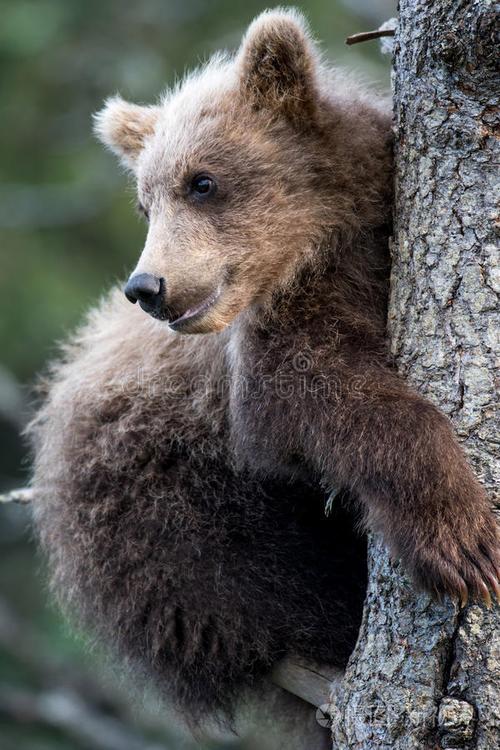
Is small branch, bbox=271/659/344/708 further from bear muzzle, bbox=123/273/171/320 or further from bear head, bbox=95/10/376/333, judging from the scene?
bear muzzle, bbox=123/273/171/320

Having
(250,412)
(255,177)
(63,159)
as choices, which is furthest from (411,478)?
(63,159)

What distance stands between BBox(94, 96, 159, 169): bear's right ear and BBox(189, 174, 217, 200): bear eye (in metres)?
0.60

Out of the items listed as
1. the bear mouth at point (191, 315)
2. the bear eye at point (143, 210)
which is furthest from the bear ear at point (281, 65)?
Result: the bear mouth at point (191, 315)

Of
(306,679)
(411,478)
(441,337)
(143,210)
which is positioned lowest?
(306,679)

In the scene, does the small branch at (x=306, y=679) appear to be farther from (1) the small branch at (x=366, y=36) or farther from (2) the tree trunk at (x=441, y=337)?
(1) the small branch at (x=366, y=36)

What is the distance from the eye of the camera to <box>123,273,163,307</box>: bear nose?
4.01 m

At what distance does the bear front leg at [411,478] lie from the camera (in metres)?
3.53

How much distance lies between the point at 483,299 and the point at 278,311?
1.00 m

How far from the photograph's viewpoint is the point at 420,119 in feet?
12.4

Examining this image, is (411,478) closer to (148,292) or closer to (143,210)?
(148,292)

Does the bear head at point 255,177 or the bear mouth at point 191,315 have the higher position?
the bear head at point 255,177

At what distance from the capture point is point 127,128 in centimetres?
503

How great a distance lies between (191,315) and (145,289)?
0.25 m

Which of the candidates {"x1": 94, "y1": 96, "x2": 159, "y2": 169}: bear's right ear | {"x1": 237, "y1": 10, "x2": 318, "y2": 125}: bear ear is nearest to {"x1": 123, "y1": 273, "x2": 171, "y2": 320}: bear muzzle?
{"x1": 237, "y1": 10, "x2": 318, "y2": 125}: bear ear
